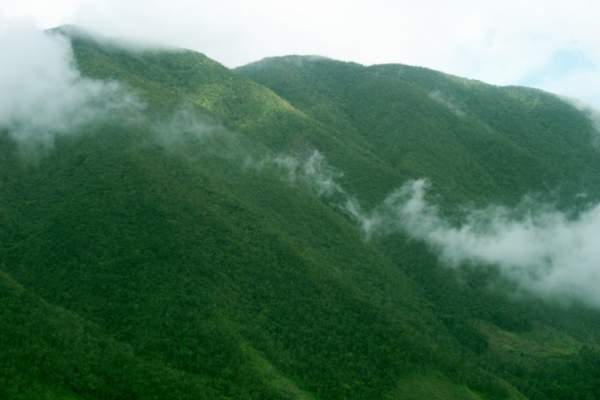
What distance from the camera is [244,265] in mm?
74125

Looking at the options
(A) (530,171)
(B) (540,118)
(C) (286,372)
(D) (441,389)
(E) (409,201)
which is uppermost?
(B) (540,118)

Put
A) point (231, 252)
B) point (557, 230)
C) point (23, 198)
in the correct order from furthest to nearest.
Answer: point (557, 230), point (23, 198), point (231, 252)

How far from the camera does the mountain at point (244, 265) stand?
185 feet

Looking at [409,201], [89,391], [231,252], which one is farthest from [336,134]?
[89,391]

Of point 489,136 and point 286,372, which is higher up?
point 489,136

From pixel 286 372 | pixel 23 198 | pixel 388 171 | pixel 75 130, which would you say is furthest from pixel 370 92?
pixel 286 372

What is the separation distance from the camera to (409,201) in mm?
113500

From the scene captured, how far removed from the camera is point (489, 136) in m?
148

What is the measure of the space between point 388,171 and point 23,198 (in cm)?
6671

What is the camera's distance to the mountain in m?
56.4

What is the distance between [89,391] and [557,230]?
108 m

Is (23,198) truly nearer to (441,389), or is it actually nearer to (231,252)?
(231,252)

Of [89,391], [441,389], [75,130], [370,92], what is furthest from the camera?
[370,92]

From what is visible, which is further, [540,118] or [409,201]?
[540,118]
